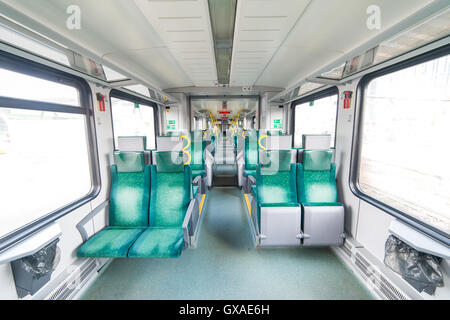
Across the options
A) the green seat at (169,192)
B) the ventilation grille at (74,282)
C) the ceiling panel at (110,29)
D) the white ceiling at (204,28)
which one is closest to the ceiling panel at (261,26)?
the white ceiling at (204,28)

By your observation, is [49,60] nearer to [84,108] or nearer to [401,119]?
[84,108]

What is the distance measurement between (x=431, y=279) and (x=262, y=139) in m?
3.04

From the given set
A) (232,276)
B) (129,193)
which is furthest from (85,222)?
(232,276)

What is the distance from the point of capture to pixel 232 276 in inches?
79.9

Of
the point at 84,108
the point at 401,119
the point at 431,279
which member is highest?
the point at 84,108

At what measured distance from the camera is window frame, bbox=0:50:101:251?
1.47m

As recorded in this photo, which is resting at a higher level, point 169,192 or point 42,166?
point 169,192

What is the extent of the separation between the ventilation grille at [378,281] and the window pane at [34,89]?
3899mm

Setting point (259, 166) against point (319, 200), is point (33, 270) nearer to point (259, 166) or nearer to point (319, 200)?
point (259, 166)

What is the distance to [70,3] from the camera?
1.34 meters

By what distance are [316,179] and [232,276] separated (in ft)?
5.76

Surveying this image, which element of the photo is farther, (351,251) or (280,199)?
(280,199)
